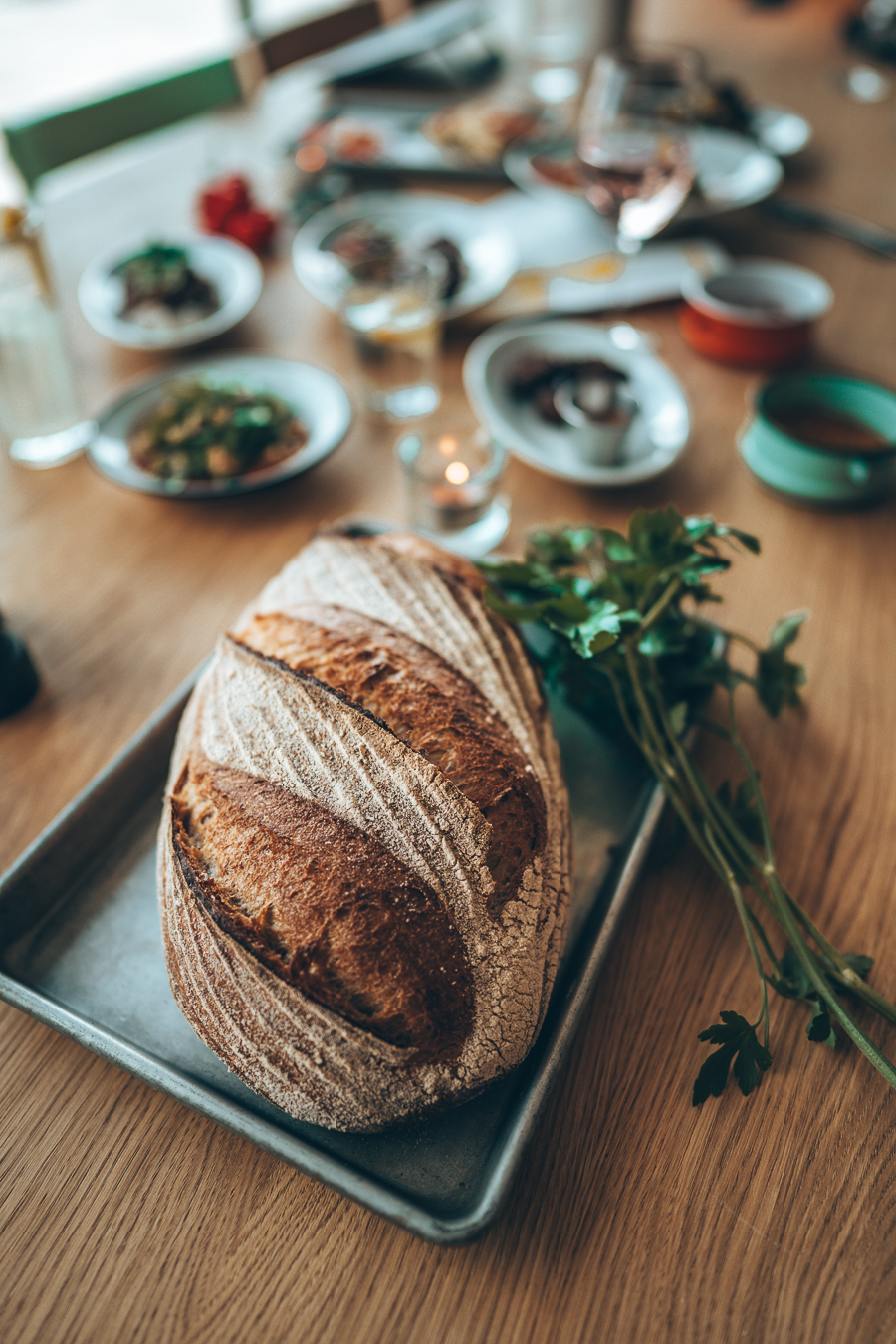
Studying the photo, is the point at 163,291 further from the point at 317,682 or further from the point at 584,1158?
the point at 584,1158

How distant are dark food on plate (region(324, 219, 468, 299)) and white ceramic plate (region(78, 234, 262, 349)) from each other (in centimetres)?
18

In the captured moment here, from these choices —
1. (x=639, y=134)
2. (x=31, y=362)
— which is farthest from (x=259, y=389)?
(x=639, y=134)

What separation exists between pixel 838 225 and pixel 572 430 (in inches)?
42.9

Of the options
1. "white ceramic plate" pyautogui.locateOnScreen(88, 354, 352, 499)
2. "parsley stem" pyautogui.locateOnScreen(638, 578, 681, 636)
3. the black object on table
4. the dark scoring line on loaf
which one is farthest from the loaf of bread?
"white ceramic plate" pyautogui.locateOnScreen(88, 354, 352, 499)

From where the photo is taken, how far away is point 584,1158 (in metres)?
0.63

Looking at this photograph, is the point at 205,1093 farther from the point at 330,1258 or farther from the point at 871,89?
the point at 871,89

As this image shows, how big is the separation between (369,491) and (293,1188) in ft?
3.03

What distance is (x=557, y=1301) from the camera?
57 cm

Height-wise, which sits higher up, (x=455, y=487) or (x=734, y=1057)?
(x=455, y=487)

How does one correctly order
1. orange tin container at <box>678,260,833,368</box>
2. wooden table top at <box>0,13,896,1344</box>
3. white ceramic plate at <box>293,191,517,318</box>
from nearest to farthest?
wooden table top at <box>0,13,896,1344</box> < orange tin container at <box>678,260,833,368</box> < white ceramic plate at <box>293,191,517,318</box>

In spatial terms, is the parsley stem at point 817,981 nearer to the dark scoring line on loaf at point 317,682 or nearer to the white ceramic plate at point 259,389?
the dark scoring line on loaf at point 317,682

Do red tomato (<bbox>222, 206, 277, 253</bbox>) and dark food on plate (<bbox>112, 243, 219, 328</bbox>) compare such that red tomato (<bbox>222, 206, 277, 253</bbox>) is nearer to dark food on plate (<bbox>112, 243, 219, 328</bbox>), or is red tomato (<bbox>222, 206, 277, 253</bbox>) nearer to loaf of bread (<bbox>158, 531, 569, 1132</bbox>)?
dark food on plate (<bbox>112, 243, 219, 328</bbox>)

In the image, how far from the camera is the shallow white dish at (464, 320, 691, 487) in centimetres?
120

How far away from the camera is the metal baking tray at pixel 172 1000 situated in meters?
0.57
